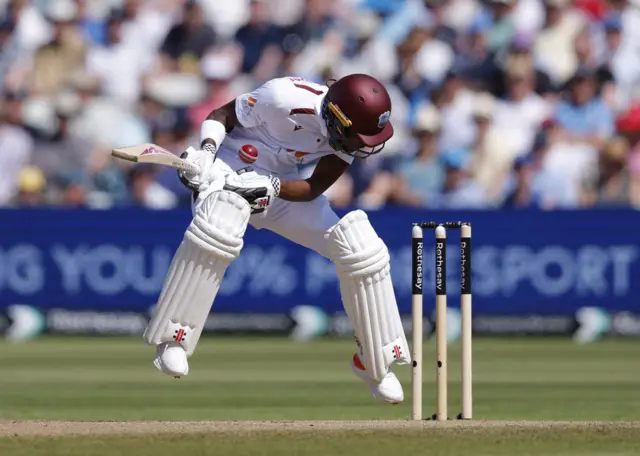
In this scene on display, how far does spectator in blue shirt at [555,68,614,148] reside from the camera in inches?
549

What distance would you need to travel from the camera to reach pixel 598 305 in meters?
12.8

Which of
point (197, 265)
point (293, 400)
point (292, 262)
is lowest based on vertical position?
point (293, 400)

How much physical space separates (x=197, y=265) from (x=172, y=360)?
48 cm

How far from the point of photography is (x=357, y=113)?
22.6 feet

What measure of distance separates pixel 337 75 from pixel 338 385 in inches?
222

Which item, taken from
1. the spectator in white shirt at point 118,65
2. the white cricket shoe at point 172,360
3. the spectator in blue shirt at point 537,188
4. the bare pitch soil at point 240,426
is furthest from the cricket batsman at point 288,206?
the spectator in white shirt at point 118,65

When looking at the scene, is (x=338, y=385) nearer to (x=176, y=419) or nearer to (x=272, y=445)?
(x=176, y=419)

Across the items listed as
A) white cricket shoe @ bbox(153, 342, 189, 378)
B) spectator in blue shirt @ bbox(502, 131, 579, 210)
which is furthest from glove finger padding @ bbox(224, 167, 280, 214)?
spectator in blue shirt @ bbox(502, 131, 579, 210)

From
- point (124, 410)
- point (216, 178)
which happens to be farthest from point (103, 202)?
point (216, 178)

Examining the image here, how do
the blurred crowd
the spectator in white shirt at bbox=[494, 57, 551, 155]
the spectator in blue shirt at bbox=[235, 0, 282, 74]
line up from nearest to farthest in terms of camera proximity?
the blurred crowd < the spectator in white shirt at bbox=[494, 57, 551, 155] < the spectator in blue shirt at bbox=[235, 0, 282, 74]

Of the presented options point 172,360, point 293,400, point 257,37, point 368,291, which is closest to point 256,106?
point 368,291

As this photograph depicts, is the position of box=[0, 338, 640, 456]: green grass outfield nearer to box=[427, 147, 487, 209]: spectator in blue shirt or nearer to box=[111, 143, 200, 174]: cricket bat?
box=[111, 143, 200, 174]: cricket bat

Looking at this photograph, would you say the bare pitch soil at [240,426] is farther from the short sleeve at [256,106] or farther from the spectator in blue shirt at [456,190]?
the spectator in blue shirt at [456,190]

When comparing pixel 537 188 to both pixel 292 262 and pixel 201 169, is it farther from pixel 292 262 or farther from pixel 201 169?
pixel 201 169
